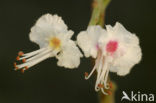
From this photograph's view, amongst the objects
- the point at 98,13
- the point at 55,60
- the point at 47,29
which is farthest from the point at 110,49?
the point at 55,60

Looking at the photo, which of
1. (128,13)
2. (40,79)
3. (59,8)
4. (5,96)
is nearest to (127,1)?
(128,13)

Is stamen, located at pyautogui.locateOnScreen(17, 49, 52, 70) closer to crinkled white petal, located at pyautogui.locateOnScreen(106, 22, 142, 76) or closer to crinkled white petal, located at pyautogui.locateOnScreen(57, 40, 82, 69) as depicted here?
crinkled white petal, located at pyautogui.locateOnScreen(57, 40, 82, 69)

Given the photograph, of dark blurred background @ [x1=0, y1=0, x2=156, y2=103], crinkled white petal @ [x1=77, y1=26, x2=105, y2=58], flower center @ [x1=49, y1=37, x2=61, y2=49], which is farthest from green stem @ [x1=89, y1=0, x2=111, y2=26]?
dark blurred background @ [x1=0, y1=0, x2=156, y2=103]

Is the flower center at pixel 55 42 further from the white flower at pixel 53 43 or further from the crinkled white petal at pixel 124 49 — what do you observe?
the crinkled white petal at pixel 124 49

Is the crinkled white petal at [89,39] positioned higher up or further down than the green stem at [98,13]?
further down

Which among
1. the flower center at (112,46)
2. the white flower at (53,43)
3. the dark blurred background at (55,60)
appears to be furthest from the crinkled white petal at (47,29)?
the dark blurred background at (55,60)

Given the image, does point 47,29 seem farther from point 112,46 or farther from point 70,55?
point 112,46
